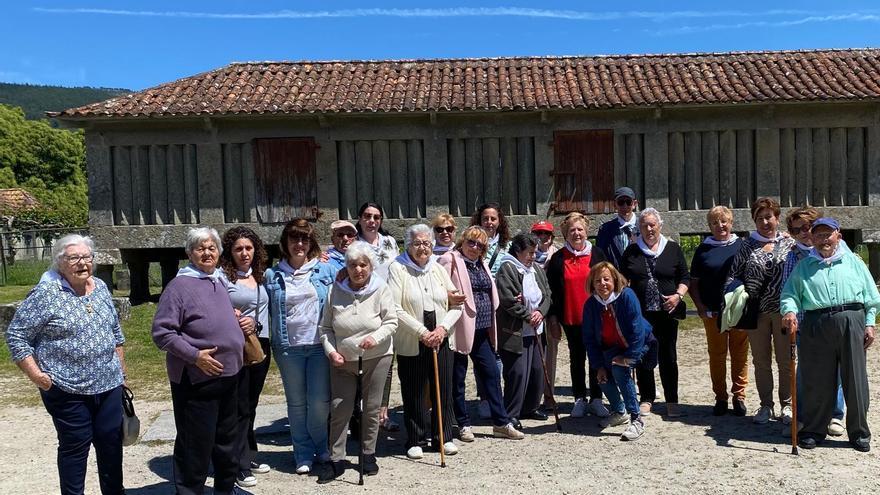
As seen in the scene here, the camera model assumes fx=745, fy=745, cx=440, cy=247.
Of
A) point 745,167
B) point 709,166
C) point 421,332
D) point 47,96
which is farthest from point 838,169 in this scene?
point 47,96

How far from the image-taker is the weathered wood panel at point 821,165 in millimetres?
12750

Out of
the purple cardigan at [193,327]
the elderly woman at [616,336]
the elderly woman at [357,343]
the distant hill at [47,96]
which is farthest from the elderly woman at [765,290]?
the distant hill at [47,96]

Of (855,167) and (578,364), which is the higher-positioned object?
(855,167)

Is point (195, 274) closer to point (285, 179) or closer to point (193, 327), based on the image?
point (193, 327)

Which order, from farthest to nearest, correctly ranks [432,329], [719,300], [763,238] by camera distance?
[719,300], [763,238], [432,329]

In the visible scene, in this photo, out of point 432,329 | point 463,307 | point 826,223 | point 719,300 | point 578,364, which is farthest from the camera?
point 578,364

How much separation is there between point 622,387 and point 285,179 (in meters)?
8.63

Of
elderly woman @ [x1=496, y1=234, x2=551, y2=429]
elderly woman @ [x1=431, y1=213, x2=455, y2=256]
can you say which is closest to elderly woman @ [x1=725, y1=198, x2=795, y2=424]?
elderly woman @ [x1=496, y1=234, x2=551, y2=429]

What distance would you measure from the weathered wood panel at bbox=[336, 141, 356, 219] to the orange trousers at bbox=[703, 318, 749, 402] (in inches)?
310

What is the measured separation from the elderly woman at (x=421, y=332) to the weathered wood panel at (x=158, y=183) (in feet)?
29.6

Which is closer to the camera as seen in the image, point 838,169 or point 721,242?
point 721,242

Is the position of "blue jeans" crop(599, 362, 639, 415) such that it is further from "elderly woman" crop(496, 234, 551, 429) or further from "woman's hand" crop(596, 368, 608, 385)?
"elderly woman" crop(496, 234, 551, 429)

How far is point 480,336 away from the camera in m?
5.55

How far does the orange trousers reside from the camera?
6.02 metres
